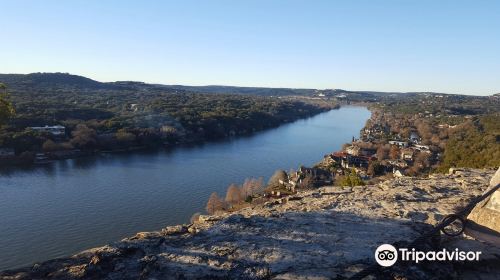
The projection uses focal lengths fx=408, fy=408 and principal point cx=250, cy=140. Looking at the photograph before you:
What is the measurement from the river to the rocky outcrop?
1034 centimetres

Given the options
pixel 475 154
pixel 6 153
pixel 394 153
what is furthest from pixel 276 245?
pixel 394 153

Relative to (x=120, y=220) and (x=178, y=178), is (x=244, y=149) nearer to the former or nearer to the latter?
(x=178, y=178)

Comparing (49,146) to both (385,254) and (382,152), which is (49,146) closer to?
(382,152)

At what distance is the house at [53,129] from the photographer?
32906 mm

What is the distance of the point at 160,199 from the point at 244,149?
16.9 meters

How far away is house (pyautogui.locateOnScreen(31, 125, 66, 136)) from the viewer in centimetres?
3291

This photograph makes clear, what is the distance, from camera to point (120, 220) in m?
15.7

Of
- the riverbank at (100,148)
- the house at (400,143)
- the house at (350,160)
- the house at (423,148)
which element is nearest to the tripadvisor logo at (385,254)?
the house at (350,160)

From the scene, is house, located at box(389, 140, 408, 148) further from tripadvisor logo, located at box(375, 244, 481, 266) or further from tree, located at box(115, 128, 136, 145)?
tripadvisor logo, located at box(375, 244, 481, 266)

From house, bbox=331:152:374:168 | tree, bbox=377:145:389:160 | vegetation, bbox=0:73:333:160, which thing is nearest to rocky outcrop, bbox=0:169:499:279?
house, bbox=331:152:374:168

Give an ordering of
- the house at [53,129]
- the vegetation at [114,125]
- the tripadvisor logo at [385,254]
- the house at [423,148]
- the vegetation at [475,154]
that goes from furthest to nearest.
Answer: the house at [423,148], the house at [53,129], the vegetation at [114,125], the vegetation at [475,154], the tripadvisor logo at [385,254]

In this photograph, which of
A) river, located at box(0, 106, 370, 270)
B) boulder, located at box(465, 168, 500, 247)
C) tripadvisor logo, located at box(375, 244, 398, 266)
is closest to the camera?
tripadvisor logo, located at box(375, 244, 398, 266)

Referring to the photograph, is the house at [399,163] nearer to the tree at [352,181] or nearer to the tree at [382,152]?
the tree at [382,152]

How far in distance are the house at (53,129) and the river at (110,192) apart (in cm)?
567
